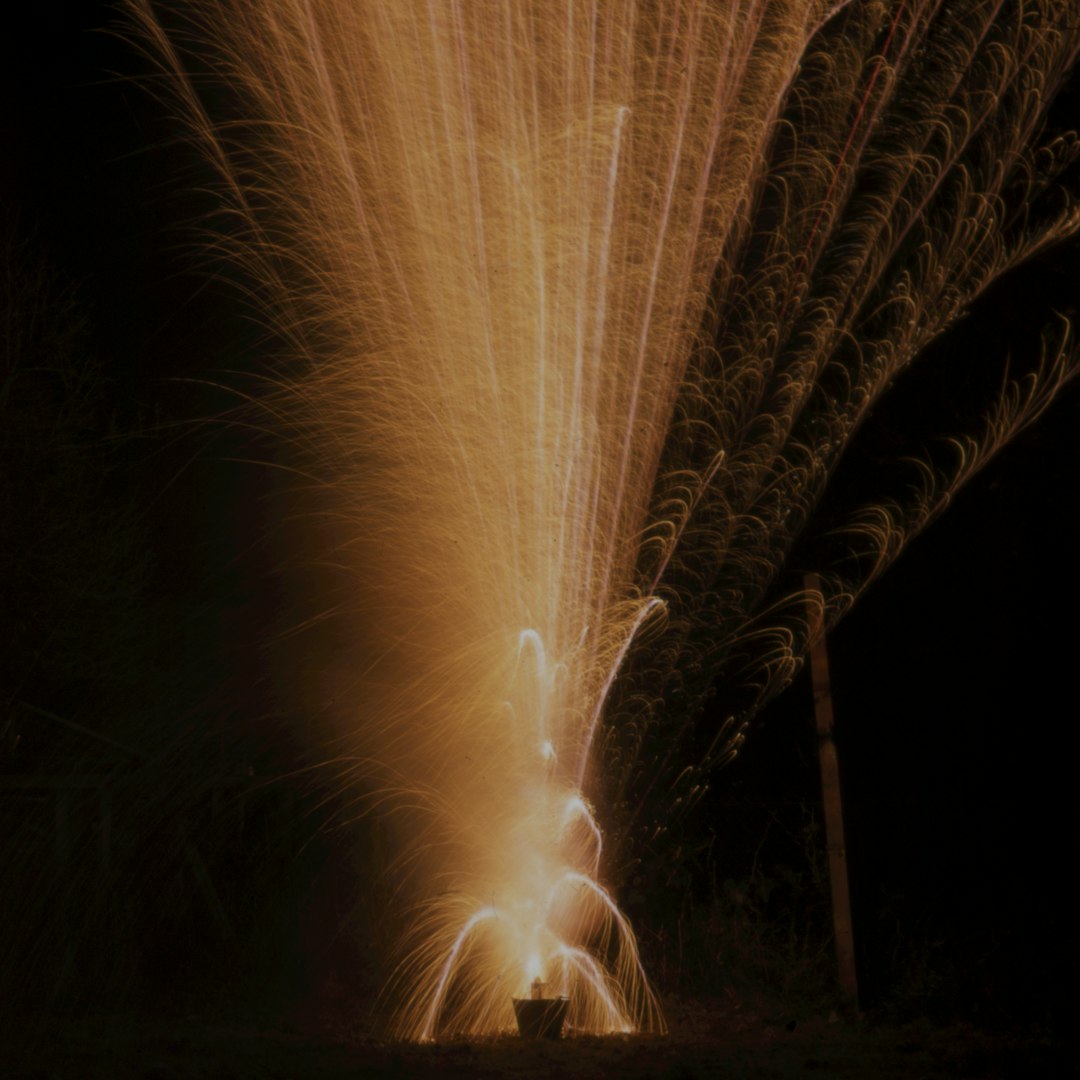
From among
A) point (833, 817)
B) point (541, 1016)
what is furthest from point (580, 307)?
point (541, 1016)

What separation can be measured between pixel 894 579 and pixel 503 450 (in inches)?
120

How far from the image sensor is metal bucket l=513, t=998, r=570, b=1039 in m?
→ 8.41

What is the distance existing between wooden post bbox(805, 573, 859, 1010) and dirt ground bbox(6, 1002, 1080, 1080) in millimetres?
334

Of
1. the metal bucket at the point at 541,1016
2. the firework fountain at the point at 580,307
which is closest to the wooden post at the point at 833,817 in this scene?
the firework fountain at the point at 580,307

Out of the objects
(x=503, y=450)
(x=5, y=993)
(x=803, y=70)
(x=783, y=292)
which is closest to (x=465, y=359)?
(x=503, y=450)

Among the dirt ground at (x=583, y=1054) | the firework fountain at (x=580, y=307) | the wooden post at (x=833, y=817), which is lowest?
the dirt ground at (x=583, y=1054)

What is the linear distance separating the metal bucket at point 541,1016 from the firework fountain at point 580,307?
393mm

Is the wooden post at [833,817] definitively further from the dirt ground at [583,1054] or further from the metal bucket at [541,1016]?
the metal bucket at [541,1016]

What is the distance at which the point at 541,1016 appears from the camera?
842cm

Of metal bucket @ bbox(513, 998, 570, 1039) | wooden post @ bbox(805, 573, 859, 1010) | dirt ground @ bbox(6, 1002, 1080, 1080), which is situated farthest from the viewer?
wooden post @ bbox(805, 573, 859, 1010)

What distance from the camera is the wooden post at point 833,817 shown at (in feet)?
29.2

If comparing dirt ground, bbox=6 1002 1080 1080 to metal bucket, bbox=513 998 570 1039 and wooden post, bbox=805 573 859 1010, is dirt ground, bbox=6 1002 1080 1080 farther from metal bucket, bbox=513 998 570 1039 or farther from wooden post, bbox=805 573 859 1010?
wooden post, bbox=805 573 859 1010

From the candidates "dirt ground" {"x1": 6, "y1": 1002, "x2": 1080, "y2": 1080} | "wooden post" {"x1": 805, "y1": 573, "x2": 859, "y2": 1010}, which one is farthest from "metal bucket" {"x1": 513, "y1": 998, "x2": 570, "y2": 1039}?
"wooden post" {"x1": 805, "y1": 573, "x2": 859, "y2": 1010}

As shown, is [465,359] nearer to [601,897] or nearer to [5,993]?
[601,897]
